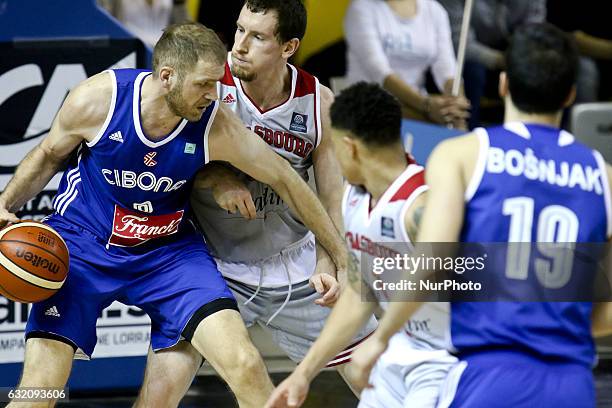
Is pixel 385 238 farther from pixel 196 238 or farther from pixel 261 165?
pixel 196 238

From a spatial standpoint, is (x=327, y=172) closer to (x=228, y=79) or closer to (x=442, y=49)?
(x=228, y=79)

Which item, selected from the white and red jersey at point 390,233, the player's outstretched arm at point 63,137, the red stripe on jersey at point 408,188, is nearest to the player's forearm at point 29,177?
the player's outstretched arm at point 63,137

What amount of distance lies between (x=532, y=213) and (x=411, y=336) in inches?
35.4

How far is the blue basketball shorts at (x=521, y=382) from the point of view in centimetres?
347

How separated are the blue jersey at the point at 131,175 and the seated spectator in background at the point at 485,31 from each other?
3568 mm

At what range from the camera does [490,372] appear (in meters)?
3.53

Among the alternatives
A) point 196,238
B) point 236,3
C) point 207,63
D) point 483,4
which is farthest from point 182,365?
point 483,4

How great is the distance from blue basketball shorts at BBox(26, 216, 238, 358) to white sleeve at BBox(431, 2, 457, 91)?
121 inches

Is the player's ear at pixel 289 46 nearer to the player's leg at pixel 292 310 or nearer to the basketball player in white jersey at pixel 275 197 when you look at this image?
the basketball player in white jersey at pixel 275 197

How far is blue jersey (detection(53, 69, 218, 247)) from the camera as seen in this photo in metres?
4.89

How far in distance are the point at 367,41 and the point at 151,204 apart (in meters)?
2.87

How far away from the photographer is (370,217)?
3.89 m

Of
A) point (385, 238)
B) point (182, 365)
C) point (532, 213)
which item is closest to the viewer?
point (532, 213)

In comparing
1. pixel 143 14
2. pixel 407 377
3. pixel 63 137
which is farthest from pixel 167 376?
pixel 143 14
